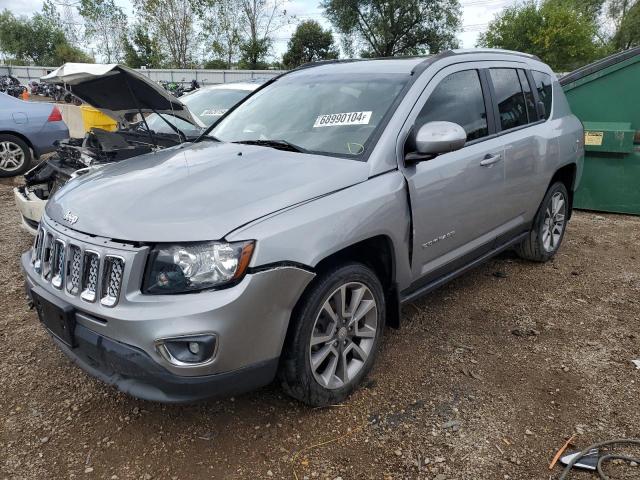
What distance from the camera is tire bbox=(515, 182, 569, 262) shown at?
448cm

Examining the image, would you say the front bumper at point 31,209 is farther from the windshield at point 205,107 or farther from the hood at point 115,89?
the windshield at point 205,107

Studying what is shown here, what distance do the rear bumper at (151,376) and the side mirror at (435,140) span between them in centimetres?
137

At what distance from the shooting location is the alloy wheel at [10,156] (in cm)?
792

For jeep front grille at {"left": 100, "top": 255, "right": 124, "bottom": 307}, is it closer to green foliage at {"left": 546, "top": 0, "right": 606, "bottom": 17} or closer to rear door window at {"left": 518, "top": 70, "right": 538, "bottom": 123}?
rear door window at {"left": 518, "top": 70, "right": 538, "bottom": 123}

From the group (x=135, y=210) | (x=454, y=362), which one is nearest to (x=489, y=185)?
(x=454, y=362)

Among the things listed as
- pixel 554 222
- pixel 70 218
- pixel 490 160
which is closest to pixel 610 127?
pixel 554 222

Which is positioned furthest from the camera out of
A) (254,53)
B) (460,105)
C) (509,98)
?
(254,53)

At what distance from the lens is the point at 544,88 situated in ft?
14.6

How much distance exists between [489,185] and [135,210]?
2.36 metres

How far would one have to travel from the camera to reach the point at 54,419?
2551 mm

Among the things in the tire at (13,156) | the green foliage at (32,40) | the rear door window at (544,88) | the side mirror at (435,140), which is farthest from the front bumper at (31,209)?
the green foliage at (32,40)

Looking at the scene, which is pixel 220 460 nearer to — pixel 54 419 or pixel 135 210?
pixel 54 419

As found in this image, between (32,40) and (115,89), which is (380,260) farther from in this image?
(32,40)

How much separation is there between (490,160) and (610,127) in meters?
3.77
